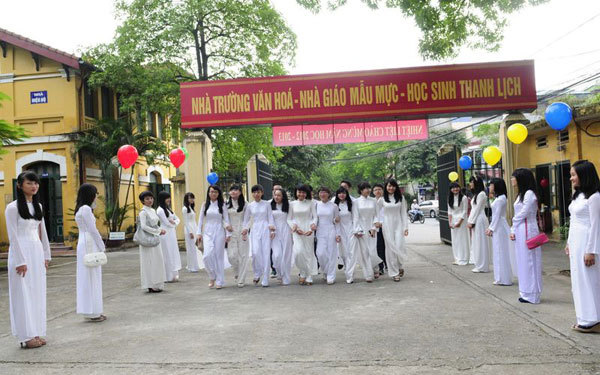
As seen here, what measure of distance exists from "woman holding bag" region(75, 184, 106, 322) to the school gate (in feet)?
21.2

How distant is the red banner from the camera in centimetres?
1266

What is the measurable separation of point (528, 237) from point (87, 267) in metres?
5.63

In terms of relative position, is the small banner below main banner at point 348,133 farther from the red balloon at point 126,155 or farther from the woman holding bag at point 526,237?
the woman holding bag at point 526,237

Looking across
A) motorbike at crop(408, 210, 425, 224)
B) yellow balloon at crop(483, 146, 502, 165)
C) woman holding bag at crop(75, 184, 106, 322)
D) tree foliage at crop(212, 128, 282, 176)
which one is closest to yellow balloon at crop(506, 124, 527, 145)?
yellow balloon at crop(483, 146, 502, 165)

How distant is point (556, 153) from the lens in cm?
1516

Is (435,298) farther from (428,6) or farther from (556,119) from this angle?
(428,6)

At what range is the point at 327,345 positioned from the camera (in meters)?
5.26

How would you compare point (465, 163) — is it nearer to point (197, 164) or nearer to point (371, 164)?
point (197, 164)

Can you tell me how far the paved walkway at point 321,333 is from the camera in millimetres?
4652

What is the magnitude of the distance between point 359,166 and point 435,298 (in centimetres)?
4288

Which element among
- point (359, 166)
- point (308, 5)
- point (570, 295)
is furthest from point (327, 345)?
point (359, 166)

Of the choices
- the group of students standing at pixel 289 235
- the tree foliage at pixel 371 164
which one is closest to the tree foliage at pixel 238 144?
the group of students standing at pixel 289 235

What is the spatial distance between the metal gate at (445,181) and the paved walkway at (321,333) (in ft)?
19.2

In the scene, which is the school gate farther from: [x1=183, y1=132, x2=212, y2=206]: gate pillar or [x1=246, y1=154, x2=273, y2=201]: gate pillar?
[x1=246, y1=154, x2=273, y2=201]: gate pillar
